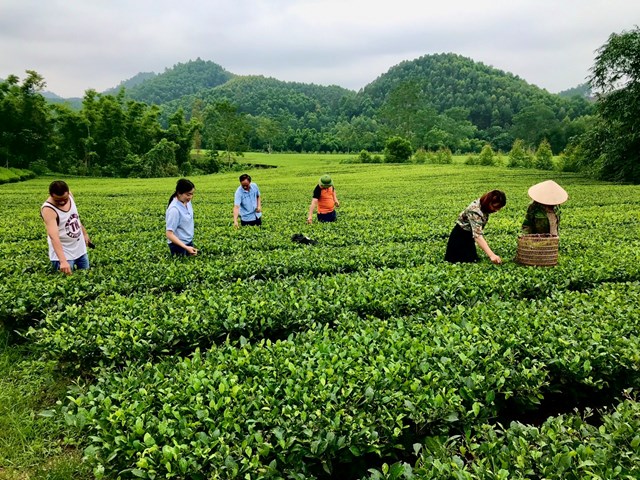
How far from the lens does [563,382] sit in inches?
163

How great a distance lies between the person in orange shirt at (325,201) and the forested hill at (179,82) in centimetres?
14965

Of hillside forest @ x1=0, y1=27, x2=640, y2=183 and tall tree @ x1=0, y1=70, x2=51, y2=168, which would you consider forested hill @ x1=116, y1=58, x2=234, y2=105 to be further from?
tall tree @ x1=0, y1=70, x2=51, y2=168

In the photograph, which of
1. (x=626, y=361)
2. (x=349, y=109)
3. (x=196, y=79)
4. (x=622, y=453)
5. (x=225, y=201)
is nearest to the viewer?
(x=622, y=453)

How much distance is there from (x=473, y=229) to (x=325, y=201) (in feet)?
18.9

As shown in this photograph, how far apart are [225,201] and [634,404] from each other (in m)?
22.4

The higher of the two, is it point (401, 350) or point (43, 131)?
point (43, 131)

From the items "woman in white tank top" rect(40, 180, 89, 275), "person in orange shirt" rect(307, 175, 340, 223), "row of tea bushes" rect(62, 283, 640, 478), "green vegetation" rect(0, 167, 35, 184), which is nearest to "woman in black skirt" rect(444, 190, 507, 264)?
"row of tea bushes" rect(62, 283, 640, 478)

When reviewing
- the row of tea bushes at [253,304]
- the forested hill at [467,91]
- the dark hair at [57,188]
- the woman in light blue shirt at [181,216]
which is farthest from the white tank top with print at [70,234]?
the forested hill at [467,91]

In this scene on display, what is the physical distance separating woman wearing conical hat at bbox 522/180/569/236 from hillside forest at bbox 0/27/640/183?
88.4 feet

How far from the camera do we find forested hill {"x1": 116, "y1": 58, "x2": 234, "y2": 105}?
156 meters


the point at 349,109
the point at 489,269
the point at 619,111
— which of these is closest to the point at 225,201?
the point at 489,269

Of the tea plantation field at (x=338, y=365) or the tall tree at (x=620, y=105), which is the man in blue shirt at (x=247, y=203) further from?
the tall tree at (x=620, y=105)

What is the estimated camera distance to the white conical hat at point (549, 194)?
7.21m

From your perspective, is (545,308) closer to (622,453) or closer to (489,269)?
(489,269)
